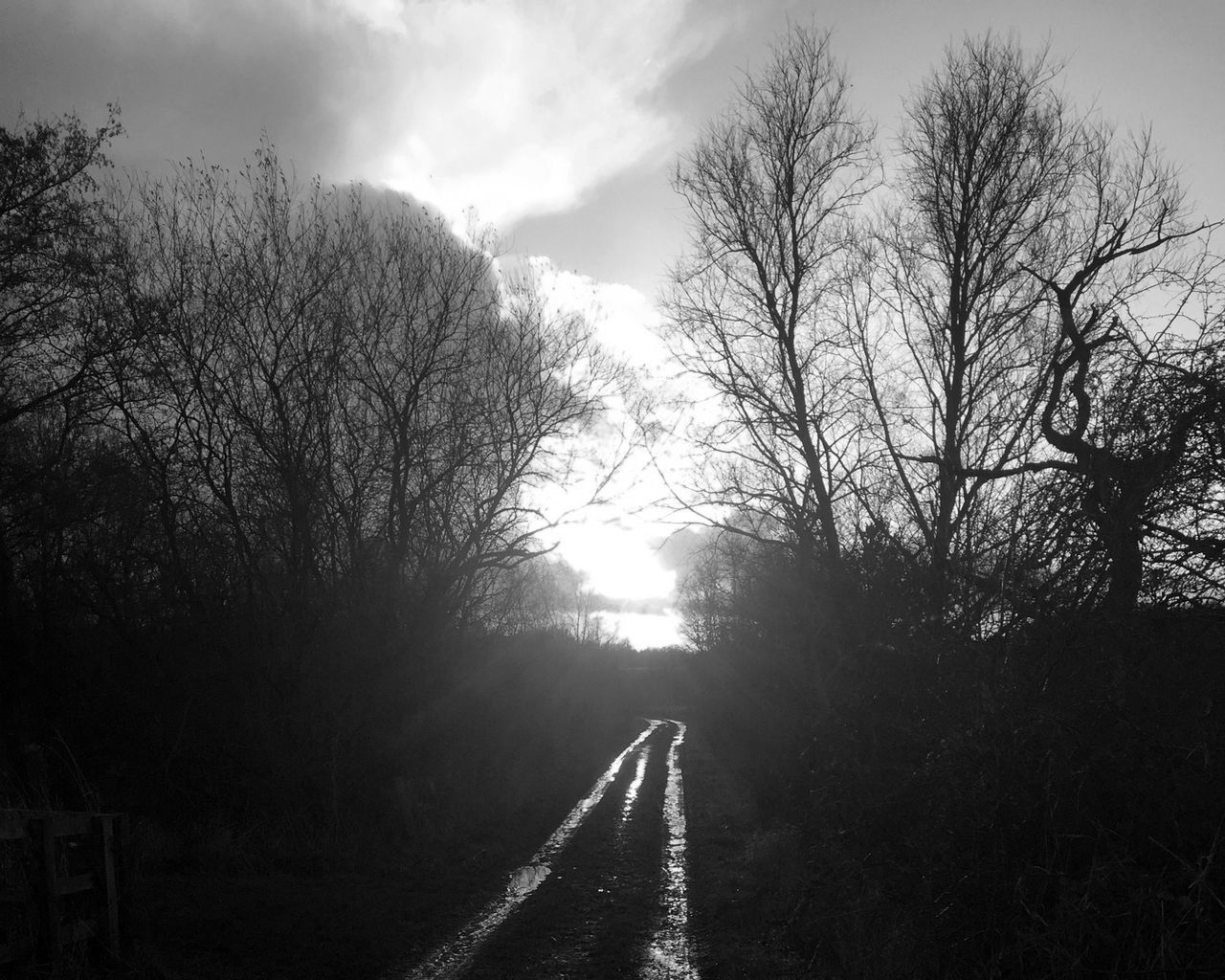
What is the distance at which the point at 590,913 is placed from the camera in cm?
953

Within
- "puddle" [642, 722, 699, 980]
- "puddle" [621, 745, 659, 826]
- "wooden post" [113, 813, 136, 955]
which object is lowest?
"puddle" [621, 745, 659, 826]

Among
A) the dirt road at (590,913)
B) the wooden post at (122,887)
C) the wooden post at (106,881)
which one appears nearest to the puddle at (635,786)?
the dirt road at (590,913)

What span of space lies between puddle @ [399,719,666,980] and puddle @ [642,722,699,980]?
1.65 meters

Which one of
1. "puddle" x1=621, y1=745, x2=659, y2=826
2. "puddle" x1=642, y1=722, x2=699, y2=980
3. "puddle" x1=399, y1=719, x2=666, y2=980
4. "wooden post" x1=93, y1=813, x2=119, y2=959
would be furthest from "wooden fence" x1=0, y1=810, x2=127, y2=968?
"puddle" x1=621, y1=745, x2=659, y2=826

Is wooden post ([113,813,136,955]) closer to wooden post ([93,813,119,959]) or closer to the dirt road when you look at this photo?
wooden post ([93,813,119,959])

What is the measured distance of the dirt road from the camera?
24.8ft

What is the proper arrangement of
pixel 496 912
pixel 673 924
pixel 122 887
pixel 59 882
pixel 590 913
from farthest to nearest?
pixel 590 913 < pixel 496 912 < pixel 673 924 < pixel 122 887 < pixel 59 882

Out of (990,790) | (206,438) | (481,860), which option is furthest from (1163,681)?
(206,438)

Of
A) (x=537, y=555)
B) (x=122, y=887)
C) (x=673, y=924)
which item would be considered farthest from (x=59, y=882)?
(x=537, y=555)

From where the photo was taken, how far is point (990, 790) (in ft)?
18.7

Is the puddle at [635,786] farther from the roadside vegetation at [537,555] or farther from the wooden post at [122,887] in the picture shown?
the wooden post at [122,887]

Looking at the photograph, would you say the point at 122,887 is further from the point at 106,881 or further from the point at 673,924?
the point at 673,924

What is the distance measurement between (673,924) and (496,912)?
198 centimetres

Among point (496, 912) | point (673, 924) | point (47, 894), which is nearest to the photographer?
point (47, 894)
